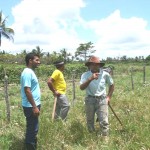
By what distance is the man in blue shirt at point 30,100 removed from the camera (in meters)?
5.33

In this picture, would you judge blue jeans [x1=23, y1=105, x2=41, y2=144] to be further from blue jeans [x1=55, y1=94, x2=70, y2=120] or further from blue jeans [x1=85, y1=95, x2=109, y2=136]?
blue jeans [x1=55, y1=94, x2=70, y2=120]

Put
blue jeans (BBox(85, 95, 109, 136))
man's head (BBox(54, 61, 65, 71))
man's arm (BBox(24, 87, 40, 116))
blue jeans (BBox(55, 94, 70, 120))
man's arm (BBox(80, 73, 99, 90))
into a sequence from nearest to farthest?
man's arm (BBox(24, 87, 40, 116)), man's arm (BBox(80, 73, 99, 90)), blue jeans (BBox(85, 95, 109, 136)), blue jeans (BBox(55, 94, 70, 120)), man's head (BBox(54, 61, 65, 71))

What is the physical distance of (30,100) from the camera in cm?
529

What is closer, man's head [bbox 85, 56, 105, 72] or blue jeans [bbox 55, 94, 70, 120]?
man's head [bbox 85, 56, 105, 72]

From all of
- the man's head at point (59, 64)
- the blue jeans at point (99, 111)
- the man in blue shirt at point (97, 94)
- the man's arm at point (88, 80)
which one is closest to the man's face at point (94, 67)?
the man in blue shirt at point (97, 94)

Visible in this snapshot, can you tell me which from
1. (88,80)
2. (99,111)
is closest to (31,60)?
(88,80)

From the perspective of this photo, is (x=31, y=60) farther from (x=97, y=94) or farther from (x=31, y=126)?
(x=97, y=94)

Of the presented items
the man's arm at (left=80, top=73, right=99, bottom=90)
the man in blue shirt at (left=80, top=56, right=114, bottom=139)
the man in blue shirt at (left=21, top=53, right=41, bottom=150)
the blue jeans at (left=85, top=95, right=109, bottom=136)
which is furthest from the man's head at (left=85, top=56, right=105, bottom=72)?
the man in blue shirt at (left=21, top=53, right=41, bottom=150)

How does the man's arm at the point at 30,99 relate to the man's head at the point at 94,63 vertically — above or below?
below

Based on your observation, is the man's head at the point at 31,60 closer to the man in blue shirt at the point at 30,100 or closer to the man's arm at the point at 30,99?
the man in blue shirt at the point at 30,100

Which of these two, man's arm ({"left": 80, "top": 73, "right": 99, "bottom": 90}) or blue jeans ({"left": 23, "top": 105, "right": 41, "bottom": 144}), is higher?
man's arm ({"left": 80, "top": 73, "right": 99, "bottom": 90})

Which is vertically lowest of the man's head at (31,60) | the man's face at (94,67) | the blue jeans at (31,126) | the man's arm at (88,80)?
the blue jeans at (31,126)

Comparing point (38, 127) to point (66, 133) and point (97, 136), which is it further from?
point (97, 136)

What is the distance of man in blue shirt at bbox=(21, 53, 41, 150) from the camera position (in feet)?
17.5
